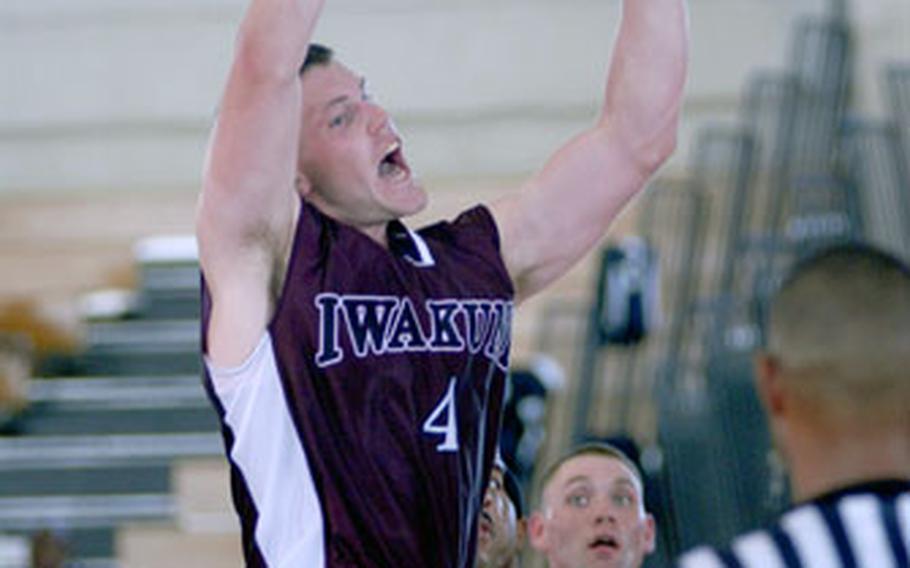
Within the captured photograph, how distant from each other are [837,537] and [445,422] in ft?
4.12

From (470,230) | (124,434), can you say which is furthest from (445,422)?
(124,434)

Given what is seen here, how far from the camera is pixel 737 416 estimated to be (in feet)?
29.9

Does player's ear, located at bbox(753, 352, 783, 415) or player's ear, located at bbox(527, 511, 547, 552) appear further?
player's ear, located at bbox(527, 511, 547, 552)

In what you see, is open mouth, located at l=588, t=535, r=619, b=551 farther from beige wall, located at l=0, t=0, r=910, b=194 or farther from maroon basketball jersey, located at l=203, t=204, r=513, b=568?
beige wall, located at l=0, t=0, r=910, b=194

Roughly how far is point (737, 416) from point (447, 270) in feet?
16.6

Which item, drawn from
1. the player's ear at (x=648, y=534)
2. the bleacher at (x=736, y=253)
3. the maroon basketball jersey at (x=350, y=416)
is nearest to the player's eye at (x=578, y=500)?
the player's ear at (x=648, y=534)

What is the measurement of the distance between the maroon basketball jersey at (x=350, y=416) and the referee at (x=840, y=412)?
1.14 meters

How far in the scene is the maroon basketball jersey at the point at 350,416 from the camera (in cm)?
397

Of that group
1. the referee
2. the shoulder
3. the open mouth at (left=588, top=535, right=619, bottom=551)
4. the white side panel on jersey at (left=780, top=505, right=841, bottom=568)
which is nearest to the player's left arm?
the shoulder

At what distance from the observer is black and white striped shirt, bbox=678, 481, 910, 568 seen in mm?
2846

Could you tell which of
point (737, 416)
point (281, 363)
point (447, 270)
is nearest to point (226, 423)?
point (281, 363)

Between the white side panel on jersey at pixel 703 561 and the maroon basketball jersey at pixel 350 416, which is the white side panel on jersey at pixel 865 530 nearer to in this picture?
the white side panel on jersey at pixel 703 561

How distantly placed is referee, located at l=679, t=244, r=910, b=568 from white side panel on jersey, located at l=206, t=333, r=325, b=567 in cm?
117

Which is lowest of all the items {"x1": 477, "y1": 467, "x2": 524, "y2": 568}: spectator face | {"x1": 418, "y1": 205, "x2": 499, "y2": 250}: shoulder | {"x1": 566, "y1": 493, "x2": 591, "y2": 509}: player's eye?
{"x1": 477, "y1": 467, "x2": 524, "y2": 568}: spectator face
